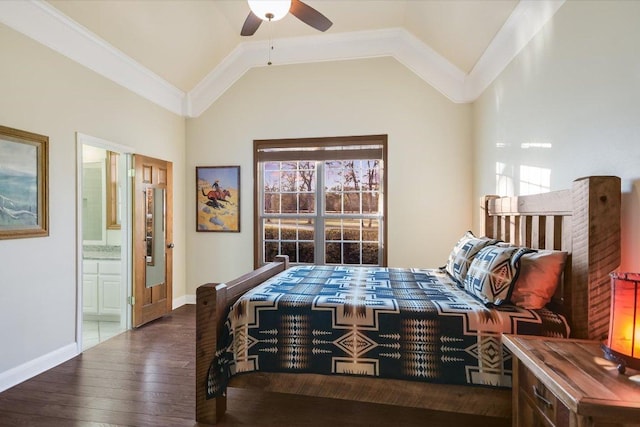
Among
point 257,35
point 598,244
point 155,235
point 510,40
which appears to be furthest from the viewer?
point 257,35

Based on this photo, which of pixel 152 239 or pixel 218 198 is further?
pixel 218 198

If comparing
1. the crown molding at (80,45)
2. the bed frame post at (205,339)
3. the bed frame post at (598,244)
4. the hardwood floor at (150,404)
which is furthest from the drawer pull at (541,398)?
the crown molding at (80,45)

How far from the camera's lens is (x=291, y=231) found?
473cm

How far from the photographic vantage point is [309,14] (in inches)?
100

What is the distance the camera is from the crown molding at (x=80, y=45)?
2602 mm

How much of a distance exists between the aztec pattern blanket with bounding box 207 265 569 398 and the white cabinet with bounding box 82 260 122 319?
108 inches

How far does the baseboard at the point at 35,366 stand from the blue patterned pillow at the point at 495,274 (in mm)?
3421

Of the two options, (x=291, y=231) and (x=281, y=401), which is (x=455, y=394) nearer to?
(x=281, y=401)

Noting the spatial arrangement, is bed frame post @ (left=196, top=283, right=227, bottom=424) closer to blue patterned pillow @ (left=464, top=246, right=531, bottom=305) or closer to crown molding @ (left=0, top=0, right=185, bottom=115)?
blue patterned pillow @ (left=464, top=246, right=531, bottom=305)

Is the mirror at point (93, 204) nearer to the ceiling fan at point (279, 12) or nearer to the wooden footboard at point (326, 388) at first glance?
the ceiling fan at point (279, 12)

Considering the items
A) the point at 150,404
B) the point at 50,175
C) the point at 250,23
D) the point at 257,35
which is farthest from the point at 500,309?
the point at 257,35

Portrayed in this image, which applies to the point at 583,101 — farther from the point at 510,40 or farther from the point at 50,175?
the point at 50,175

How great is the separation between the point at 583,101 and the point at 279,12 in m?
2.07

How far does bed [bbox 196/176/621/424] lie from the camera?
1.70m
